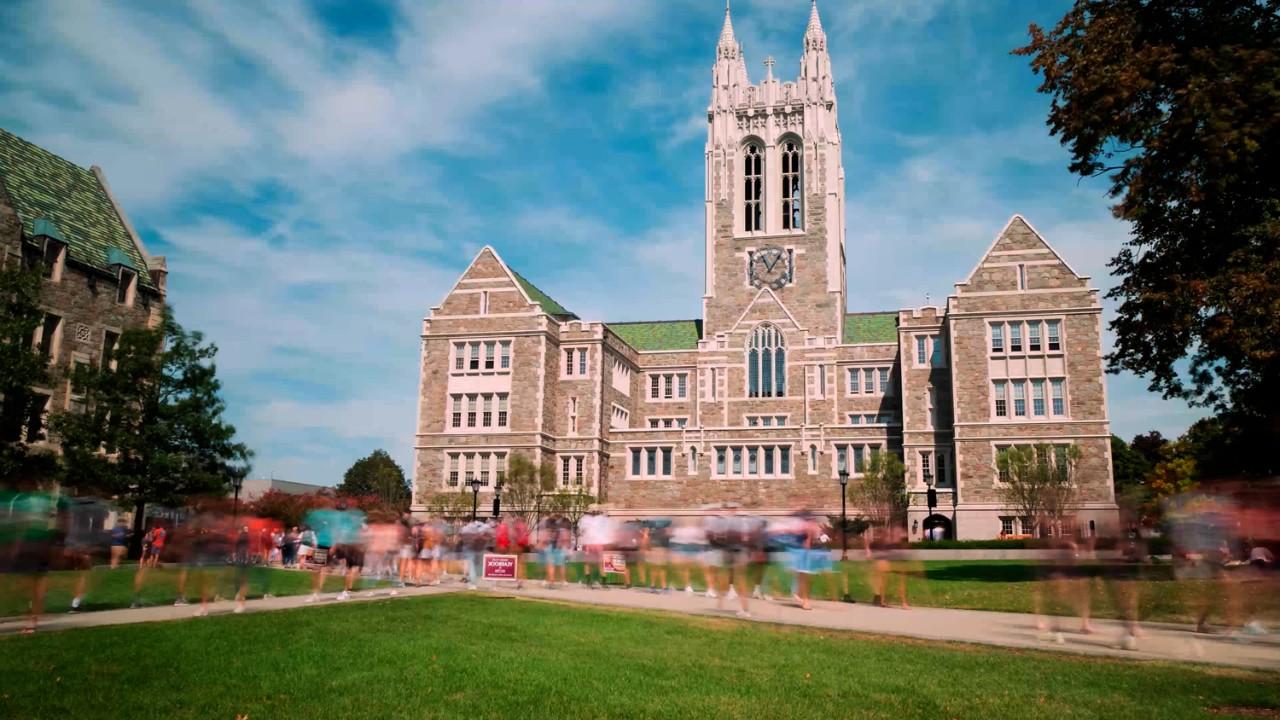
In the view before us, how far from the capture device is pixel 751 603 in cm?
1980

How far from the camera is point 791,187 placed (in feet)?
222

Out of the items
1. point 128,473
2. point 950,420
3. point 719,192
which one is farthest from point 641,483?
point 128,473

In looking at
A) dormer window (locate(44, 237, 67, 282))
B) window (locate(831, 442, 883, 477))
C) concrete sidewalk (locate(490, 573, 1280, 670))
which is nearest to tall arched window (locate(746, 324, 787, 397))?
window (locate(831, 442, 883, 477))

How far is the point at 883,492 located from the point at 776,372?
45.2 ft

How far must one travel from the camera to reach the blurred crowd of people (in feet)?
47.9

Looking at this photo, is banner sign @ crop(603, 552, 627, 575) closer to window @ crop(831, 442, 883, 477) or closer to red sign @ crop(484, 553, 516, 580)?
red sign @ crop(484, 553, 516, 580)

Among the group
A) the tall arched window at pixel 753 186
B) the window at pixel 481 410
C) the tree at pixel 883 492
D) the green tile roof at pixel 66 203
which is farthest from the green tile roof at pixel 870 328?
the green tile roof at pixel 66 203

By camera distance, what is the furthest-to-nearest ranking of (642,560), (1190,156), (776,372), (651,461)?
(776,372) → (651,461) → (642,560) → (1190,156)

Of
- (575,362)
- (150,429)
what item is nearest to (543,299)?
(575,362)

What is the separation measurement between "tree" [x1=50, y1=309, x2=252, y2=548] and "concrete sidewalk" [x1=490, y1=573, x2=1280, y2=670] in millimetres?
18631

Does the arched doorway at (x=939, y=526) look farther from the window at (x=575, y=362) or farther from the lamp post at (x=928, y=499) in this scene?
the window at (x=575, y=362)

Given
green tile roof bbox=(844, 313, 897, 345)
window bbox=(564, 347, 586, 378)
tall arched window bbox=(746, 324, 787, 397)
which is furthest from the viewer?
green tile roof bbox=(844, 313, 897, 345)

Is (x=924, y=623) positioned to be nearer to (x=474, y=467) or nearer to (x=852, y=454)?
(x=852, y=454)

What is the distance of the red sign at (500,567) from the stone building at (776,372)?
89.6 feet
